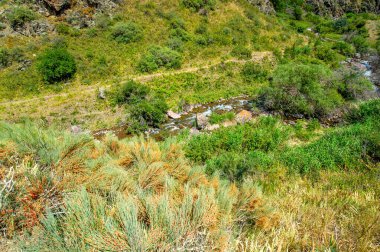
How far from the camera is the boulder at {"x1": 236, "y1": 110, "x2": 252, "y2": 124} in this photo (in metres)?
15.8

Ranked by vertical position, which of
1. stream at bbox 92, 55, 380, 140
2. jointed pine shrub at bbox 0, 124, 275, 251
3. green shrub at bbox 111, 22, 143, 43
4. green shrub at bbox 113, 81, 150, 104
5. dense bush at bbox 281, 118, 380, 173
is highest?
jointed pine shrub at bbox 0, 124, 275, 251

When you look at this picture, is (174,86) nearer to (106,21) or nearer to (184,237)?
(106,21)

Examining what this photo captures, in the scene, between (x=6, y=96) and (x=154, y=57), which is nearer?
(x=6, y=96)

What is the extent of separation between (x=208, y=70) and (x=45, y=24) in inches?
663

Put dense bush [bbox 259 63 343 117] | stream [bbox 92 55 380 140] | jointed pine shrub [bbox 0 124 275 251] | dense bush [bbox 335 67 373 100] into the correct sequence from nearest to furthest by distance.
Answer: jointed pine shrub [bbox 0 124 275 251] → stream [bbox 92 55 380 140] → dense bush [bbox 259 63 343 117] → dense bush [bbox 335 67 373 100]

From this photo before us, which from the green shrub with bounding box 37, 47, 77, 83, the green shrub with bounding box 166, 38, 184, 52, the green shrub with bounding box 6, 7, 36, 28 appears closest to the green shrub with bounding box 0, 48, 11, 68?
the green shrub with bounding box 37, 47, 77, 83

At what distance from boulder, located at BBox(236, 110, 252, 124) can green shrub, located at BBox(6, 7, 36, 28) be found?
22.3m

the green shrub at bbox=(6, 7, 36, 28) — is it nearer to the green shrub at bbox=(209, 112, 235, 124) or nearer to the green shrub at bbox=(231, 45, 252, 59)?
the green shrub at bbox=(231, 45, 252, 59)

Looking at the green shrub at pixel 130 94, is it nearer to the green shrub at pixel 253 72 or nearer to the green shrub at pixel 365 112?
the green shrub at pixel 253 72

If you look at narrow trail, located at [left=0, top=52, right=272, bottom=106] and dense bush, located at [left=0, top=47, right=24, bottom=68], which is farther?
dense bush, located at [left=0, top=47, right=24, bottom=68]

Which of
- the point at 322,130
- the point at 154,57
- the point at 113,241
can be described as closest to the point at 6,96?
→ the point at 154,57

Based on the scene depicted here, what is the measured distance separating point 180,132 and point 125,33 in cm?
1482

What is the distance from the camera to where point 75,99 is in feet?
57.8

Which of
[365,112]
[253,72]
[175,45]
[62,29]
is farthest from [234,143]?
[62,29]
